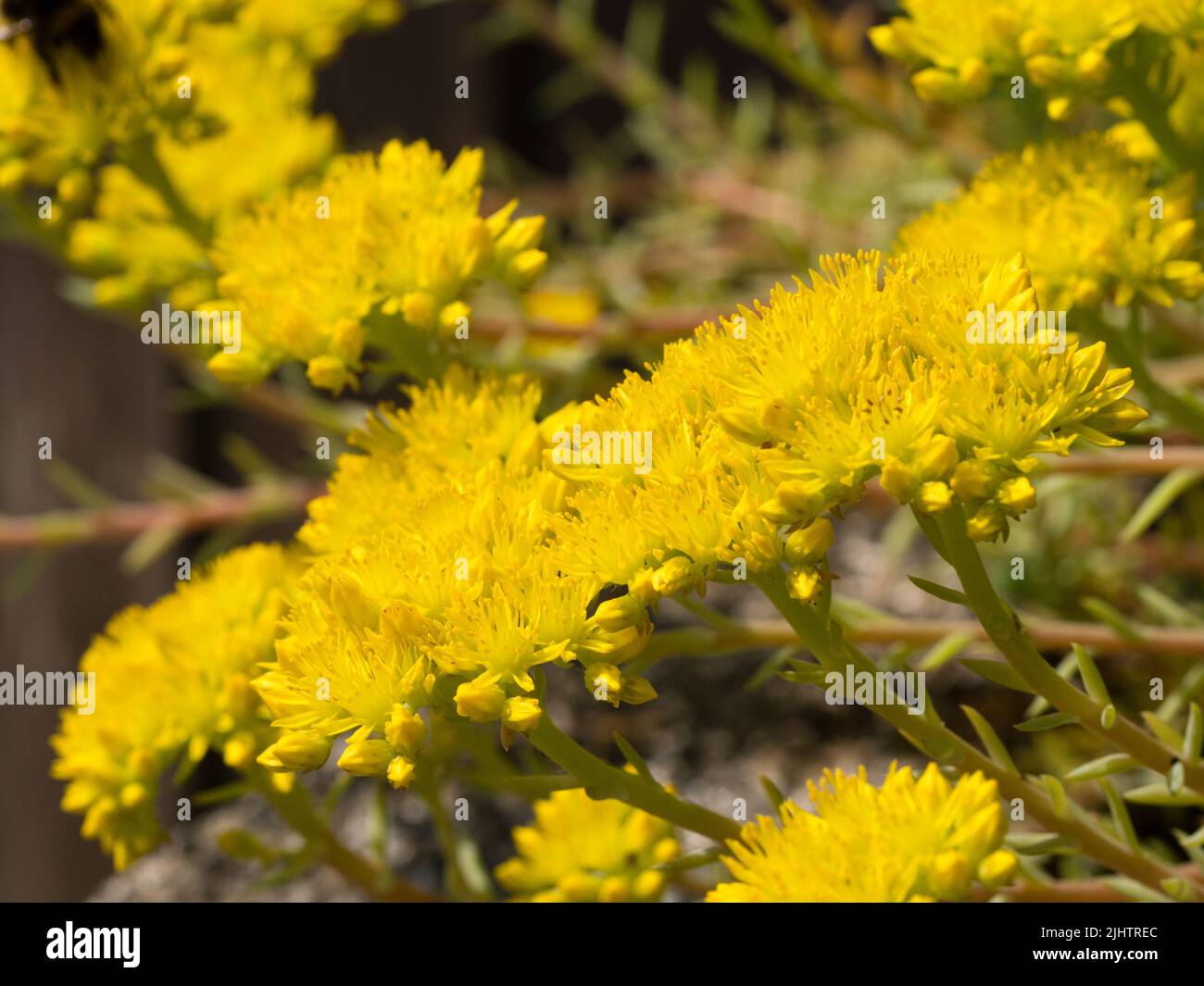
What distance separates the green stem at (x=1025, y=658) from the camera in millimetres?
553

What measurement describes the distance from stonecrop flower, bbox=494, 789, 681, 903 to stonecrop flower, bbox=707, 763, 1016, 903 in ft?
0.74

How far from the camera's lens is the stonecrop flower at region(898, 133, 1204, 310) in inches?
26.8

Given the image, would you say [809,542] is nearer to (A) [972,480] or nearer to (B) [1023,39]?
(A) [972,480]

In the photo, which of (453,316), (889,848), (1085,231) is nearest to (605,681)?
(889,848)

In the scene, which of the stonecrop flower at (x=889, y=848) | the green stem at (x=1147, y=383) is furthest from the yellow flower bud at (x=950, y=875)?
the green stem at (x=1147, y=383)

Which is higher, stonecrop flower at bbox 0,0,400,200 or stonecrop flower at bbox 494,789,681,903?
stonecrop flower at bbox 0,0,400,200

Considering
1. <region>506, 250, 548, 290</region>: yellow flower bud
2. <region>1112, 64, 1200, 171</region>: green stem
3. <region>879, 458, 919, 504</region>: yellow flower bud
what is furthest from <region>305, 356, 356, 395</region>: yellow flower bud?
<region>1112, 64, 1200, 171</region>: green stem

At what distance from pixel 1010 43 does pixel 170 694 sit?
1.93 ft

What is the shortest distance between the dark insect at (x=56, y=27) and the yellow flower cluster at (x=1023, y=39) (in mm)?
481

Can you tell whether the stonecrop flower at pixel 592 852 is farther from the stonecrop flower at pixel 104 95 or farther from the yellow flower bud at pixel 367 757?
the stonecrop flower at pixel 104 95

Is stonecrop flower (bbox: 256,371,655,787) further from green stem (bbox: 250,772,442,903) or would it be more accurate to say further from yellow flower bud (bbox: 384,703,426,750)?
green stem (bbox: 250,772,442,903)

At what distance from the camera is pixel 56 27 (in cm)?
81
